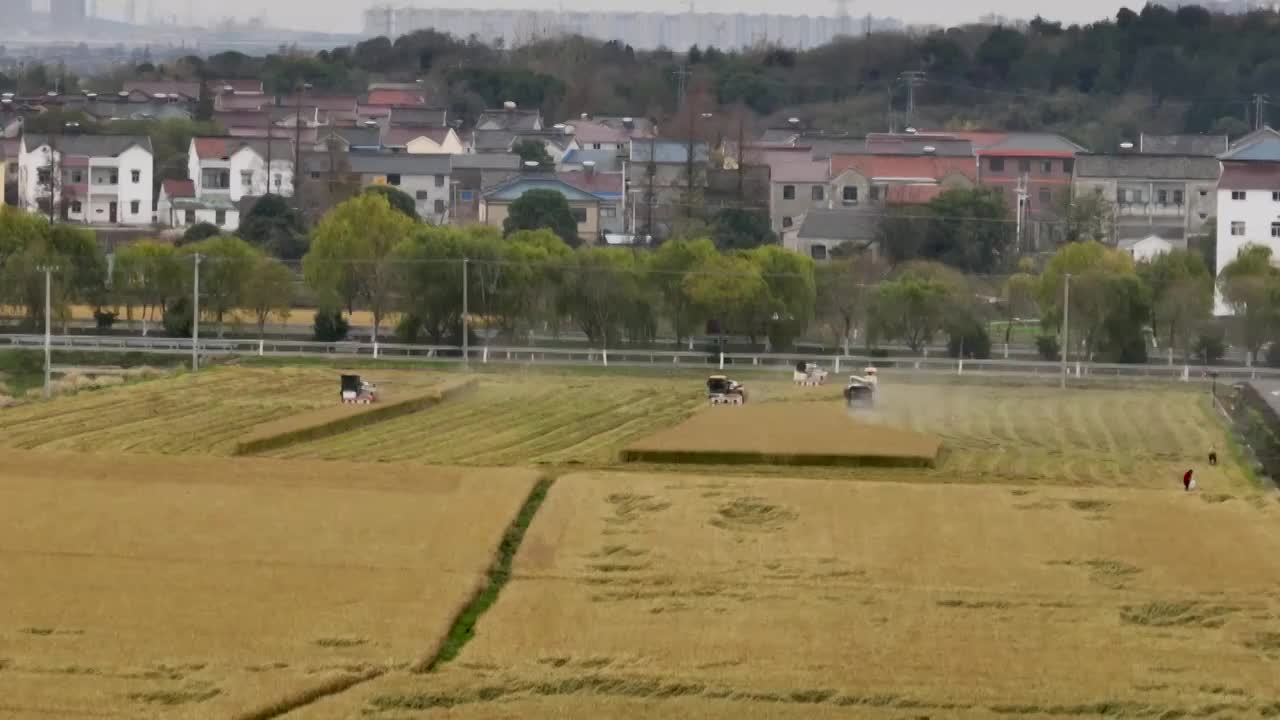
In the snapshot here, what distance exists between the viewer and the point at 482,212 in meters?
60.0

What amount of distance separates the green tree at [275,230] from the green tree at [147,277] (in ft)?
31.7

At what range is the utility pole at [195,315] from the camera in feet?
119

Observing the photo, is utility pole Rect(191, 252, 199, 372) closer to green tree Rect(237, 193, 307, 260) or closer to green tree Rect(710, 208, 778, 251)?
green tree Rect(237, 193, 307, 260)

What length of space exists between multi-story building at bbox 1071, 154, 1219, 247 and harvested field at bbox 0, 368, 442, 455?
30.4m

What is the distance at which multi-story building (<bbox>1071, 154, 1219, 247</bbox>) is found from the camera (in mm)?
61000

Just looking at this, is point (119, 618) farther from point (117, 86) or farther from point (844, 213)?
point (117, 86)

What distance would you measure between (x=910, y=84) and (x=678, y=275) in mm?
45542

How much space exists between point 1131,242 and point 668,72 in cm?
4106

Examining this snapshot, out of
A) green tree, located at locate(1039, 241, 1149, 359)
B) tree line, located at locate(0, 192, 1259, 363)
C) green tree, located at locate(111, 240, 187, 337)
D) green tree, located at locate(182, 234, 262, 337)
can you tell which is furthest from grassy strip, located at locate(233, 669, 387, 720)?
green tree, located at locate(111, 240, 187, 337)

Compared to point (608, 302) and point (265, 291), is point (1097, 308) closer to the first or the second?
point (608, 302)

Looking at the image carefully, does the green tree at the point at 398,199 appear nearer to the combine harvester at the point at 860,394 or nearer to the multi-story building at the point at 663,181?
the multi-story building at the point at 663,181

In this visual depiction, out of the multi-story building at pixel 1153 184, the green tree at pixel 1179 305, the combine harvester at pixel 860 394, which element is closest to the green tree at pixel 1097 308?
the green tree at pixel 1179 305

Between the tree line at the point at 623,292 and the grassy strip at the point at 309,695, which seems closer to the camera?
the grassy strip at the point at 309,695

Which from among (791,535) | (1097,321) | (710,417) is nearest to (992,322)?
(1097,321)
